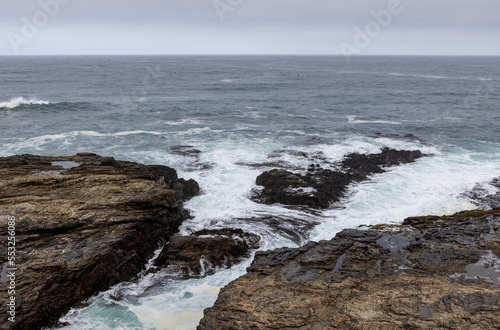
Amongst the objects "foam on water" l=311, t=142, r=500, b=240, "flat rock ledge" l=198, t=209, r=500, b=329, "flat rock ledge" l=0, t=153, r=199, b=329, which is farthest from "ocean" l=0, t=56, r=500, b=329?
"flat rock ledge" l=198, t=209, r=500, b=329

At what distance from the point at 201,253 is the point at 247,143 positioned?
21.5 metres

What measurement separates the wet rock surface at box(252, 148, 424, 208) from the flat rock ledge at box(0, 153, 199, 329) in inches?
249

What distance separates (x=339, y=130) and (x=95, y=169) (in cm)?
3065

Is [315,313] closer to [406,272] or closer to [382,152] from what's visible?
[406,272]

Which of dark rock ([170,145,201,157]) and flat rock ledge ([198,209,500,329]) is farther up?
flat rock ledge ([198,209,500,329])

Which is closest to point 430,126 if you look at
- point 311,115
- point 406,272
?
point 311,115

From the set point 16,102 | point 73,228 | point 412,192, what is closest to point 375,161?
point 412,192

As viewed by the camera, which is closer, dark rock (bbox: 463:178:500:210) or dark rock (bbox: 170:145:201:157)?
dark rock (bbox: 463:178:500:210)

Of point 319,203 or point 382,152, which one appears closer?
point 319,203

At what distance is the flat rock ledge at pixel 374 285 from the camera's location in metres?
9.39

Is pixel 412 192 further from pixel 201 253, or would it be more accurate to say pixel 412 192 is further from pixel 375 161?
pixel 201 253

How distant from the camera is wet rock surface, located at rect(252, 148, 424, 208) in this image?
2291 cm

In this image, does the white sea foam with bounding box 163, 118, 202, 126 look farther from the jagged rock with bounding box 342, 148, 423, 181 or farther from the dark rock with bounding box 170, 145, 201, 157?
the jagged rock with bounding box 342, 148, 423, 181

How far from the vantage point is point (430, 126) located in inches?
1788
